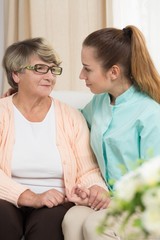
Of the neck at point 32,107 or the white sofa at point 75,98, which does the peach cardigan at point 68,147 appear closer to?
the neck at point 32,107

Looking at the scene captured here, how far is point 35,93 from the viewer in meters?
2.11

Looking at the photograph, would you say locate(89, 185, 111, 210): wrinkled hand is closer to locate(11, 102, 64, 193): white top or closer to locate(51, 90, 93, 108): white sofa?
locate(11, 102, 64, 193): white top

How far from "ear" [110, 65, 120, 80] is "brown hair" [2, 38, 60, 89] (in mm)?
304

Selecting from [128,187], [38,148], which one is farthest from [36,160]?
[128,187]

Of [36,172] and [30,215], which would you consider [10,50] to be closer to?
[36,172]

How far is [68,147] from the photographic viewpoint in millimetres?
2070

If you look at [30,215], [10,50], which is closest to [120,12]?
[10,50]

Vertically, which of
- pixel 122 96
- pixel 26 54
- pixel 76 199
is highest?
pixel 26 54

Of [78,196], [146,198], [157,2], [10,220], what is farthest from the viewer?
[157,2]

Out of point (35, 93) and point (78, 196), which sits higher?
point (35, 93)

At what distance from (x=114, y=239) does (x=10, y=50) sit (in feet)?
3.27

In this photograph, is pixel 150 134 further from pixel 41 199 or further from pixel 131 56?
pixel 41 199

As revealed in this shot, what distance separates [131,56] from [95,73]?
0.16 m

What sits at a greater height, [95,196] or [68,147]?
[68,147]
